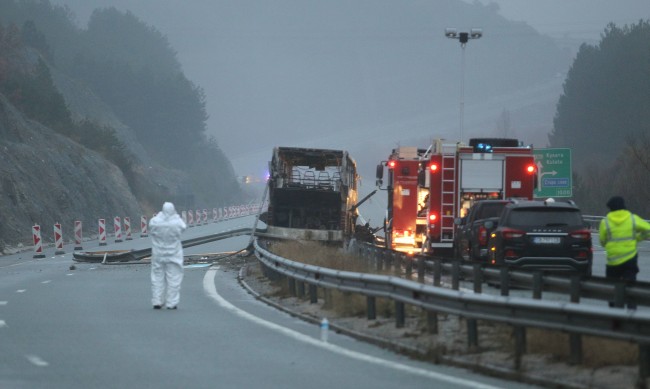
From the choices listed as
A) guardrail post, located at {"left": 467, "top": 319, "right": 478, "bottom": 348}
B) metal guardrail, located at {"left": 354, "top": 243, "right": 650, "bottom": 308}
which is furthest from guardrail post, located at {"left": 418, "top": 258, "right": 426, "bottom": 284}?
guardrail post, located at {"left": 467, "top": 319, "right": 478, "bottom": 348}

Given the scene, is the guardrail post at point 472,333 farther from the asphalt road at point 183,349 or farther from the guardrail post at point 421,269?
the guardrail post at point 421,269

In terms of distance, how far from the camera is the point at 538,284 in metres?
16.1

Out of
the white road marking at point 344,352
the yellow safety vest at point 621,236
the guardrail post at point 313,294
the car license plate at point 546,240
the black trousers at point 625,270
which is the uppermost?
the yellow safety vest at point 621,236

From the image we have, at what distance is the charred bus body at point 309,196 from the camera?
134 feet

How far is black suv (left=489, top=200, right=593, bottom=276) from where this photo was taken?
2355cm

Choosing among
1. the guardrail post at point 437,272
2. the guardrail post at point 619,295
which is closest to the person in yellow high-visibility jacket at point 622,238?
the guardrail post at point 619,295

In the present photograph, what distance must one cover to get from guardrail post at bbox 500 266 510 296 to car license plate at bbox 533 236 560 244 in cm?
552

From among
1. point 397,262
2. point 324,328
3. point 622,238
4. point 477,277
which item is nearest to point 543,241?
point 397,262

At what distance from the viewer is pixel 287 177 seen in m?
41.8

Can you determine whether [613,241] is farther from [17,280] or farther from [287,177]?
[287,177]

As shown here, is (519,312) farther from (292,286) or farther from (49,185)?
(49,185)

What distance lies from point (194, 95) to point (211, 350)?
5401 inches

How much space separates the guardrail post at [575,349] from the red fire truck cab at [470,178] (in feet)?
62.3

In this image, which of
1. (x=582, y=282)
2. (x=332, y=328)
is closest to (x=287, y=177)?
(x=332, y=328)
